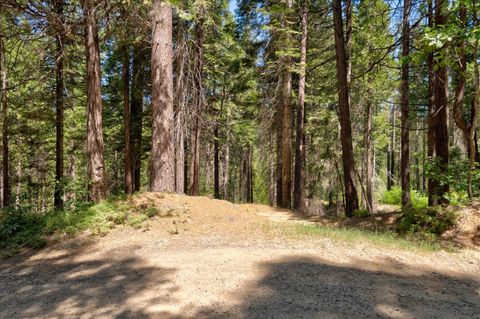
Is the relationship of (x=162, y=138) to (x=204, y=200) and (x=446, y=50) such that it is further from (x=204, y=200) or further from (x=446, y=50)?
(x=446, y=50)

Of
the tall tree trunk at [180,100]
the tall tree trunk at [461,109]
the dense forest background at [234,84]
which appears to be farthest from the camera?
the tall tree trunk at [180,100]

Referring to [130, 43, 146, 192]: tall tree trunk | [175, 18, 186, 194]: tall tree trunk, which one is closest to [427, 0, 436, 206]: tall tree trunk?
[175, 18, 186, 194]: tall tree trunk

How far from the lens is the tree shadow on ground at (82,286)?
381 centimetres

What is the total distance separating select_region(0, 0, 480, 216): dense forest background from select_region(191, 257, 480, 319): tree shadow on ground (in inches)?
165

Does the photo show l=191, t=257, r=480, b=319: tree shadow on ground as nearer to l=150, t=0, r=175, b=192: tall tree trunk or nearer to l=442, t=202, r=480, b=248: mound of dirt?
l=442, t=202, r=480, b=248: mound of dirt

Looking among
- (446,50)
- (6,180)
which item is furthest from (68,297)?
(6,180)

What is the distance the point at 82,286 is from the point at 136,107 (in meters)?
12.6

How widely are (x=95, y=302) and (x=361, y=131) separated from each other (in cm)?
2038

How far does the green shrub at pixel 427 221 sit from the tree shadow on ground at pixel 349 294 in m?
2.90

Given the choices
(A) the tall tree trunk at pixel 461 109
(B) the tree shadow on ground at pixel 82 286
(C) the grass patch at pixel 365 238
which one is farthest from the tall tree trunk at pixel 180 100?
(A) the tall tree trunk at pixel 461 109

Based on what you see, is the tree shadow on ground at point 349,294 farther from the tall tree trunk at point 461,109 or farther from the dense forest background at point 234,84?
the dense forest background at point 234,84

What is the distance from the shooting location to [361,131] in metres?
21.5

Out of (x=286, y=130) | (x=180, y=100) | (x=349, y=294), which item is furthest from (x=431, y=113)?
(x=180, y=100)

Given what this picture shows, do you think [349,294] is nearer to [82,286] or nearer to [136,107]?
[82,286]
